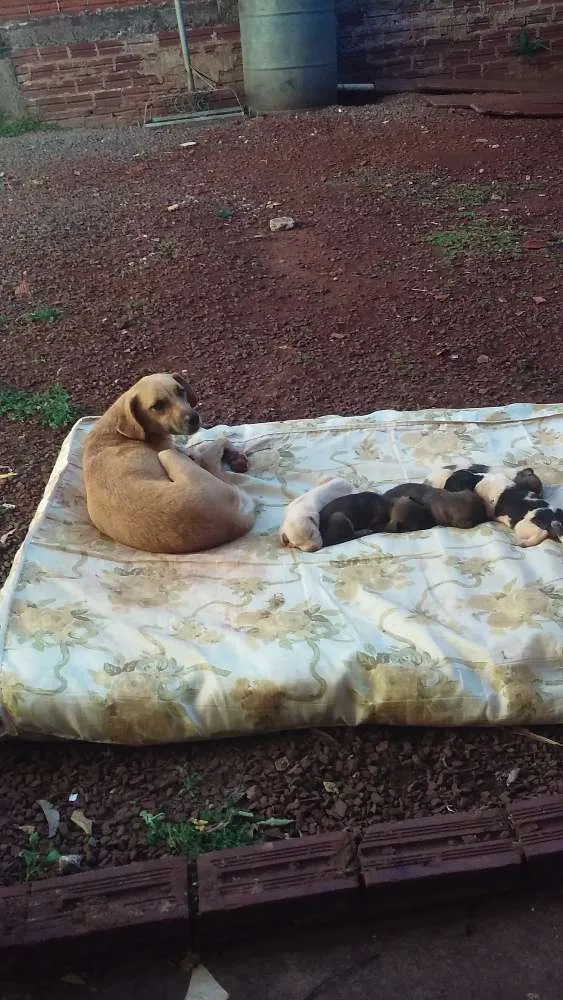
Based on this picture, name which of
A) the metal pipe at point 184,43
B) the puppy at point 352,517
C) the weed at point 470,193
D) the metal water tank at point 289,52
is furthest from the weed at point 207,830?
the metal pipe at point 184,43

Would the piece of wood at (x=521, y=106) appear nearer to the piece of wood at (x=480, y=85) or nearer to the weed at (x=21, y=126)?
the piece of wood at (x=480, y=85)

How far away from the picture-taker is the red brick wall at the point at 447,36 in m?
10.5

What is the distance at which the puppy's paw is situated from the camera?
408 centimetres

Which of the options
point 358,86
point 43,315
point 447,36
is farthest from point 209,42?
point 43,315

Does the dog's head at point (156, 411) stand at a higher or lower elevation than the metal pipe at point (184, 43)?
lower

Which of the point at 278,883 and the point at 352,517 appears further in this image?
the point at 352,517

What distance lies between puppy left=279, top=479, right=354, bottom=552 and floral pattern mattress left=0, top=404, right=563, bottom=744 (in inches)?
1.9

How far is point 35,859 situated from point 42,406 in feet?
9.99

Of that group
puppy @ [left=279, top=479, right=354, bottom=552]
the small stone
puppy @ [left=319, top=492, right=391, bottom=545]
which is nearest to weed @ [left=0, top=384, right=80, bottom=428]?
puppy @ [left=279, top=479, right=354, bottom=552]

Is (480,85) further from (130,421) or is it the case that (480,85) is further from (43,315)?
(130,421)

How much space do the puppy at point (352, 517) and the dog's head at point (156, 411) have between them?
2.40ft

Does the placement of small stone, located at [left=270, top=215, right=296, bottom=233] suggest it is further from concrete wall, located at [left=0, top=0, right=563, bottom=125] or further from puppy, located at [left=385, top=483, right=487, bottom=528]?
concrete wall, located at [left=0, top=0, right=563, bottom=125]

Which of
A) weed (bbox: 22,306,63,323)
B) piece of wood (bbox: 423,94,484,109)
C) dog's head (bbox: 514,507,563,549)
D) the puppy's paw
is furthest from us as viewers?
piece of wood (bbox: 423,94,484,109)

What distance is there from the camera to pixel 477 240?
21.9 feet
